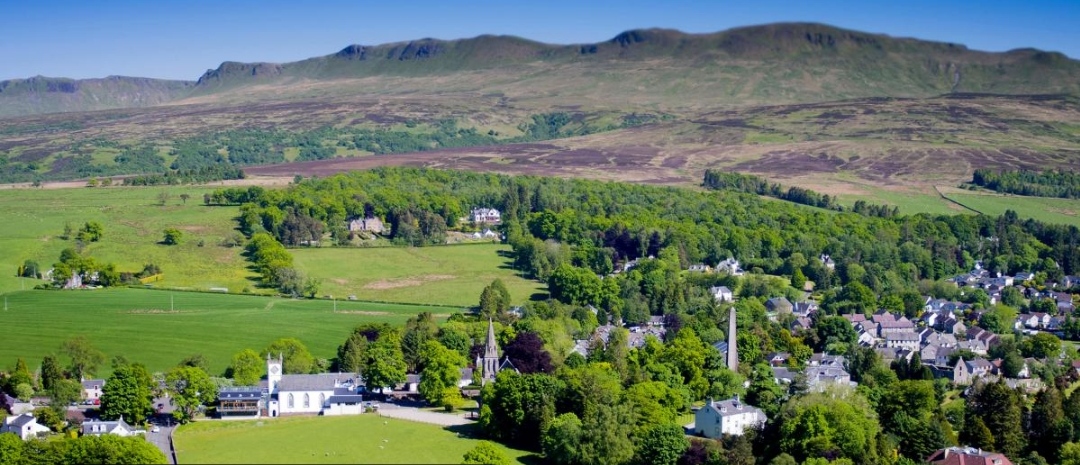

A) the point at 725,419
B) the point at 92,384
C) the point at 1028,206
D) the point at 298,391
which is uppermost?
the point at 1028,206

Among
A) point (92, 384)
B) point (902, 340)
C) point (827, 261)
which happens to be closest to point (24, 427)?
point (92, 384)

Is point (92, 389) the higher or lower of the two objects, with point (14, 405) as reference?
lower

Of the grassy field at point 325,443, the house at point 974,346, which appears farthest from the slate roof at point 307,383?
the house at point 974,346

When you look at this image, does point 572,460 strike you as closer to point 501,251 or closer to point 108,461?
point 108,461

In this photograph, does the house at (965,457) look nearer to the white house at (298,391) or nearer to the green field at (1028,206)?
the white house at (298,391)

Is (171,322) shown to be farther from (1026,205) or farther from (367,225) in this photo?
(1026,205)

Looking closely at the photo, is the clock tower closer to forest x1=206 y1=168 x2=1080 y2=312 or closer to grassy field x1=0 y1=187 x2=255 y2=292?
forest x1=206 y1=168 x2=1080 y2=312

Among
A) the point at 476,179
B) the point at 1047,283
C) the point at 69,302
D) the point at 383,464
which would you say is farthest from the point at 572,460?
the point at 476,179
